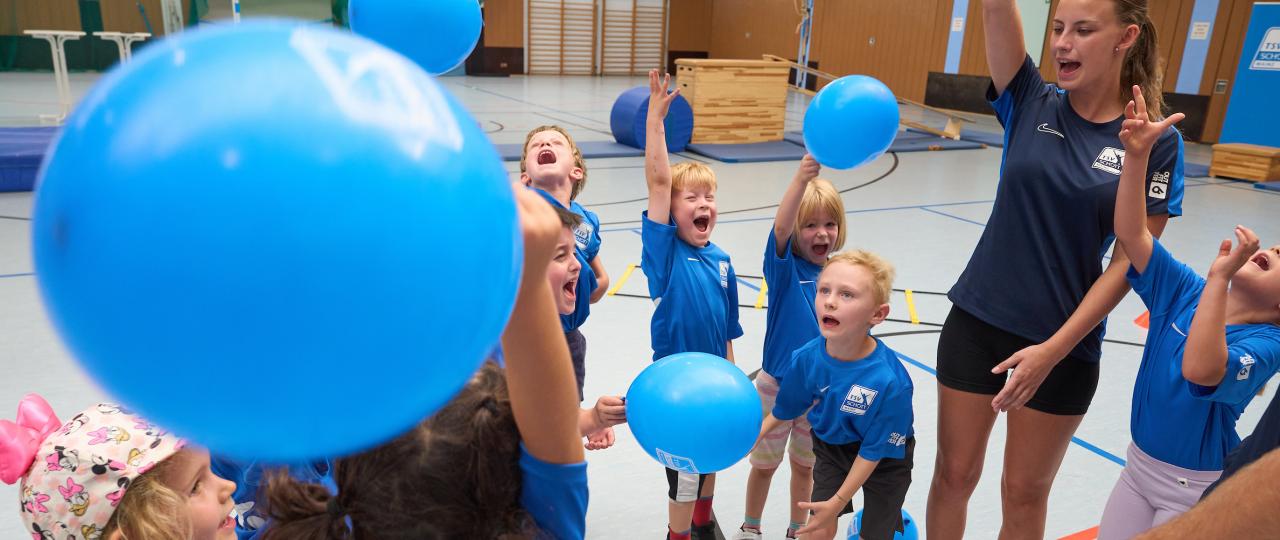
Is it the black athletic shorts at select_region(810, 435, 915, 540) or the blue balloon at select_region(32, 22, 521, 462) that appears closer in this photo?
the blue balloon at select_region(32, 22, 521, 462)

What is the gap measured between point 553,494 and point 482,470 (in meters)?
0.10

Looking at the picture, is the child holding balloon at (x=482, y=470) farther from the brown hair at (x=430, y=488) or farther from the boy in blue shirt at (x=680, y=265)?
the boy in blue shirt at (x=680, y=265)

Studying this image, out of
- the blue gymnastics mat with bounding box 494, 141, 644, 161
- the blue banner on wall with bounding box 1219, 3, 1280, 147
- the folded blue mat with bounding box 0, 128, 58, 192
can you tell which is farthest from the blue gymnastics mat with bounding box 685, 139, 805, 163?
the folded blue mat with bounding box 0, 128, 58, 192

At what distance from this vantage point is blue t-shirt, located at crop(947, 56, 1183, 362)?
190 centimetres

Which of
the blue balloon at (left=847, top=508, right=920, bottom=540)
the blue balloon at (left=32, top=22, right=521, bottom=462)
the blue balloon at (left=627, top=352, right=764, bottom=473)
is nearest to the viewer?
the blue balloon at (left=32, top=22, right=521, bottom=462)

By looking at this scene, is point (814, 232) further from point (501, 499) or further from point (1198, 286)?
point (501, 499)

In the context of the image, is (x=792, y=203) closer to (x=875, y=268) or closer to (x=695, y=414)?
(x=875, y=268)

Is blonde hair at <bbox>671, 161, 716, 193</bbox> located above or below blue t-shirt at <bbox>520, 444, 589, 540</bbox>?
above

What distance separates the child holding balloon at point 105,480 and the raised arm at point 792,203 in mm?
1518

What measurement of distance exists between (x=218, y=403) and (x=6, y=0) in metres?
19.1

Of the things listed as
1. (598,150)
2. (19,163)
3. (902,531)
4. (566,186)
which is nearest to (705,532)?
(902,531)

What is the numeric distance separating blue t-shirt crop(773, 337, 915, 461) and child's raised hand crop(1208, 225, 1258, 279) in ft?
2.21

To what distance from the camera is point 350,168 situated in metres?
0.56

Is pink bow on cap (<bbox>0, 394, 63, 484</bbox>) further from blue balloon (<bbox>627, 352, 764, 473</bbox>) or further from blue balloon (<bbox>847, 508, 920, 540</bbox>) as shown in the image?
blue balloon (<bbox>847, 508, 920, 540</bbox>)
